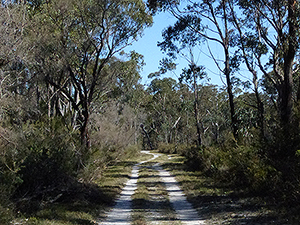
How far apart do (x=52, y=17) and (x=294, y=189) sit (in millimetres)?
14635

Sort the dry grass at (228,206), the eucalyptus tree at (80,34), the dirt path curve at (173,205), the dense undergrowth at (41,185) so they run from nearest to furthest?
the dry grass at (228,206) < the dense undergrowth at (41,185) < the dirt path curve at (173,205) < the eucalyptus tree at (80,34)

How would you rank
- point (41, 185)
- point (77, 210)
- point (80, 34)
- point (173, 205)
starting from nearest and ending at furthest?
point (77, 210), point (41, 185), point (173, 205), point (80, 34)

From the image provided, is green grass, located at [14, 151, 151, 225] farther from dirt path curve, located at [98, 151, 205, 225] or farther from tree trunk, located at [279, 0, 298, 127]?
tree trunk, located at [279, 0, 298, 127]

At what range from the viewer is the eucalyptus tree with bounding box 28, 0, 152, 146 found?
15617mm

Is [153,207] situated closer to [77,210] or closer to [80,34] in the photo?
[77,210]

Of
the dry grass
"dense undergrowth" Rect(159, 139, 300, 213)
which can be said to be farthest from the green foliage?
"dense undergrowth" Rect(159, 139, 300, 213)

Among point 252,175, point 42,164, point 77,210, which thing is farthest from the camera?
point 252,175

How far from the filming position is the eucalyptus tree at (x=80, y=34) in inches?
615

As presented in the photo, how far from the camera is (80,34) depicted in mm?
16844

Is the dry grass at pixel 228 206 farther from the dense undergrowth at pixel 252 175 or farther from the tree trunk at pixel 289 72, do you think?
the tree trunk at pixel 289 72

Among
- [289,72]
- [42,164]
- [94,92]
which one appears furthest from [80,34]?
[289,72]

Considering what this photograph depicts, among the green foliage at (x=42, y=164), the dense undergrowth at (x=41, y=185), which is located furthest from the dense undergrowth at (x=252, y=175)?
the green foliage at (x=42, y=164)

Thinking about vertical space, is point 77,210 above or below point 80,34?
below

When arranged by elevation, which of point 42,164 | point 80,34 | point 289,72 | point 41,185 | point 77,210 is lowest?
point 77,210
